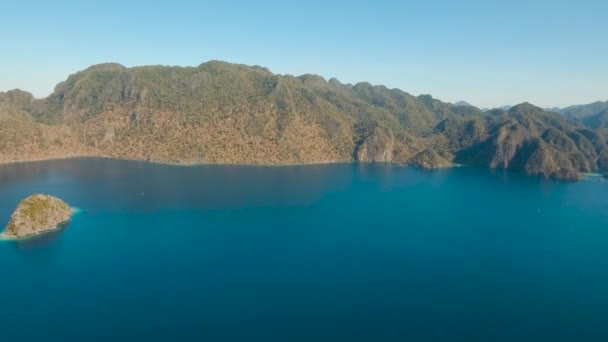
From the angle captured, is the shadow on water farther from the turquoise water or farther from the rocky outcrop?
the rocky outcrop

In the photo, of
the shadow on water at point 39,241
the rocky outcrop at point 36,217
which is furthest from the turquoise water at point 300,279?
the rocky outcrop at point 36,217

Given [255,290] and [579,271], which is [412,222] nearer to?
[579,271]

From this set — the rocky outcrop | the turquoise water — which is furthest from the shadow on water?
the rocky outcrop

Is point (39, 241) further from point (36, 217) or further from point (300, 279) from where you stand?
point (300, 279)

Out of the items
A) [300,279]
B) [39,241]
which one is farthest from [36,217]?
[300,279]

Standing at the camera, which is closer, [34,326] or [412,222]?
[34,326]

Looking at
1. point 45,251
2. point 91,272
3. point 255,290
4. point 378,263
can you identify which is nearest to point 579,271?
point 378,263
